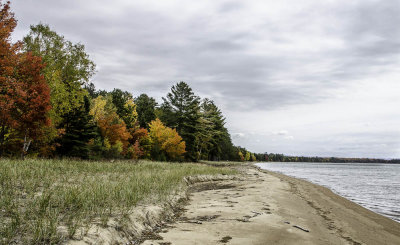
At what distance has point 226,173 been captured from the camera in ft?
78.9

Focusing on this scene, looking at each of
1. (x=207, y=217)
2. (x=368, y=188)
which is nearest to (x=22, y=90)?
(x=207, y=217)

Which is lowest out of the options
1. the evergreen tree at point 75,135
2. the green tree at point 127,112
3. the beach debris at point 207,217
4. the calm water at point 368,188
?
the calm water at point 368,188

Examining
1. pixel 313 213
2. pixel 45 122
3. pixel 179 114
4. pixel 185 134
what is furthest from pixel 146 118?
pixel 313 213

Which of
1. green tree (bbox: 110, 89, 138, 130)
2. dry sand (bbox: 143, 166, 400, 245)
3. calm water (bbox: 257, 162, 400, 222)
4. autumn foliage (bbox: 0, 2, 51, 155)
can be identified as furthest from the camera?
green tree (bbox: 110, 89, 138, 130)

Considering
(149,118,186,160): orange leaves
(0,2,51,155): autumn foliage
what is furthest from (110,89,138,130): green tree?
(0,2,51,155): autumn foliage

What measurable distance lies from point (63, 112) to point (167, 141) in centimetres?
1960

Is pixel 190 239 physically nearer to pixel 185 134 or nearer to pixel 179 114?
pixel 185 134

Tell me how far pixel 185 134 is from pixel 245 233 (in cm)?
4210

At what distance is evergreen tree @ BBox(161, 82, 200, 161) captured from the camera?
160 feet

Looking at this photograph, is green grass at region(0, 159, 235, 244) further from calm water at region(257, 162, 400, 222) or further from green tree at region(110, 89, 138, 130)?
green tree at region(110, 89, 138, 130)

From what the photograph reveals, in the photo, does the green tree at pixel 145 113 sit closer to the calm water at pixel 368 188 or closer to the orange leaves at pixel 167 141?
the orange leaves at pixel 167 141

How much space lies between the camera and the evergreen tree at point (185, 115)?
1921 inches

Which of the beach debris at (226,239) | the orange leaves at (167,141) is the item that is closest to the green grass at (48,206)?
the beach debris at (226,239)

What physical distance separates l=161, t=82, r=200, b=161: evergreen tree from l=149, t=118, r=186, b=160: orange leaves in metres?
5.27
